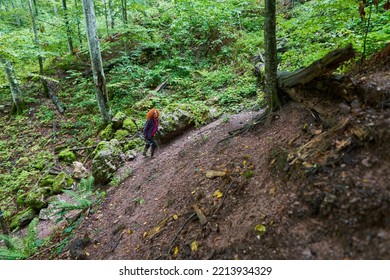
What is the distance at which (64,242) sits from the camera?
5.22 meters

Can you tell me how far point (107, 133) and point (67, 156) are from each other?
1914 mm

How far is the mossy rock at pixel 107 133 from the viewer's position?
31.9 feet

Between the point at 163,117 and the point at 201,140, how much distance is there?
2395 mm

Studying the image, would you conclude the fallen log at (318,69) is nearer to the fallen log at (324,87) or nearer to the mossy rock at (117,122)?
the fallen log at (324,87)

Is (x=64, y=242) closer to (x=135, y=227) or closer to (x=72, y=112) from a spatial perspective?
(x=135, y=227)

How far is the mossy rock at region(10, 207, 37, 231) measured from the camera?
23.6 ft

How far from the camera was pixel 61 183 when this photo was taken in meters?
8.14

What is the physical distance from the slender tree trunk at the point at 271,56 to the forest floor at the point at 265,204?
1.08ft

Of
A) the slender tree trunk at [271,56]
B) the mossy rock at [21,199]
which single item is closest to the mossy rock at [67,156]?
the mossy rock at [21,199]

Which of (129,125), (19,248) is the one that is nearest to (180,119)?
(129,125)

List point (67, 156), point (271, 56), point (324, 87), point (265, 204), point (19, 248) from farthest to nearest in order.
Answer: point (67, 156) < point (19, 248) < point (271, 56) < point (324, 87) < point (265, 204)

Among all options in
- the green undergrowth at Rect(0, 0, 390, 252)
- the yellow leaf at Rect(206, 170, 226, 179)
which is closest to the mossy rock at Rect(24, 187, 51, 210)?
the green undergrowth at Rect(0, 0, 390, 252)

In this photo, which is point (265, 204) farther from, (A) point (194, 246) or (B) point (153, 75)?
(B) point (153, 75)
